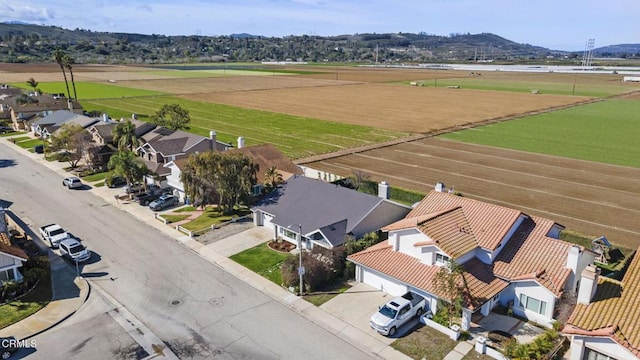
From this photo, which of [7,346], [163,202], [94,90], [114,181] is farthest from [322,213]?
[94,90]

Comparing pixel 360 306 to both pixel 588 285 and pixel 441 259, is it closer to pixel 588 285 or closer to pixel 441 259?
pixel 441 259

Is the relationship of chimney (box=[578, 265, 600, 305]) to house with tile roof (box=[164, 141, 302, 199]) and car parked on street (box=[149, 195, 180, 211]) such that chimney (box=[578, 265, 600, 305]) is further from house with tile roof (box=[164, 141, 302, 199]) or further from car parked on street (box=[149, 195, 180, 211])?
car parked on street (box=[149, 195, 180, 211])

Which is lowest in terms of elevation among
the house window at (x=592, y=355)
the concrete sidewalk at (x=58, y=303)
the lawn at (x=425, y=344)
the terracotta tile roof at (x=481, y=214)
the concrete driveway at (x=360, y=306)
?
the lawn at (x=425, y=344)

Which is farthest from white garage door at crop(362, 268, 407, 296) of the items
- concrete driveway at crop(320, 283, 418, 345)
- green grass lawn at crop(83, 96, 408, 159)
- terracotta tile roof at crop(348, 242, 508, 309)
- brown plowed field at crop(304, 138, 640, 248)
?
green grass lawn at crop(83, 96, 408, 159)

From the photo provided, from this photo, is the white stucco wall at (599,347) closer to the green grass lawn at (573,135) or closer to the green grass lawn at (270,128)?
the green grass lawn at (270,128)

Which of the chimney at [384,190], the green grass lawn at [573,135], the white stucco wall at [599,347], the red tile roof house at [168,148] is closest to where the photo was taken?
the white stucco wall at [599,347]

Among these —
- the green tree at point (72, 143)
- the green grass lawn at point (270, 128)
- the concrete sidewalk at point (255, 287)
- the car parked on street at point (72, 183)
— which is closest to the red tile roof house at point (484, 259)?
the concrete sidewalk at point (255, 287)
